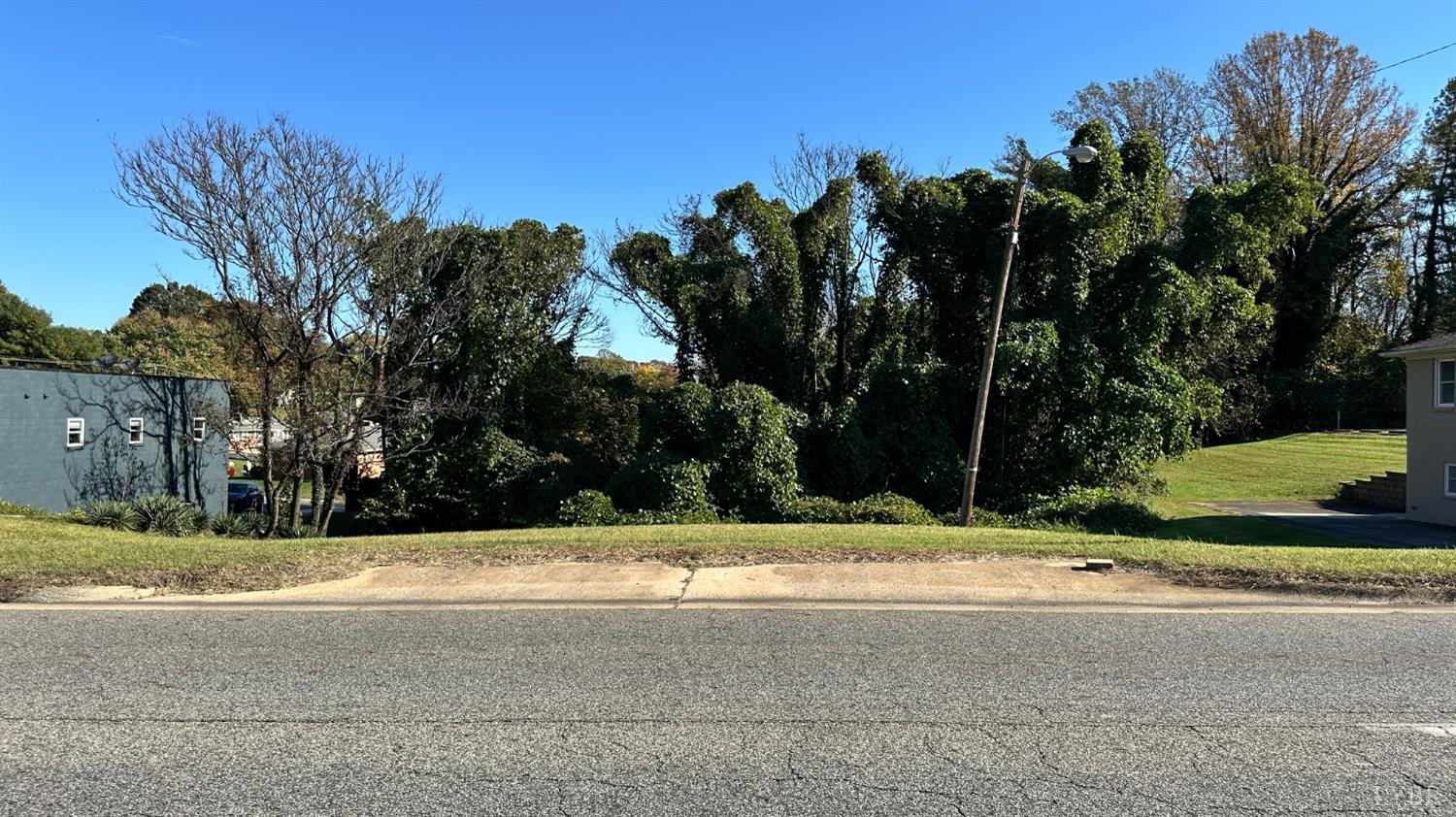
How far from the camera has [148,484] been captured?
26.4 meters

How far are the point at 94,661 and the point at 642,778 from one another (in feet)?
13.3

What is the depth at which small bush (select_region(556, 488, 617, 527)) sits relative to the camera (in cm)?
1720

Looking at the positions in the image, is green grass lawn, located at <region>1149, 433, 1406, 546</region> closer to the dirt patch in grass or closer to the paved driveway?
the paved driveway

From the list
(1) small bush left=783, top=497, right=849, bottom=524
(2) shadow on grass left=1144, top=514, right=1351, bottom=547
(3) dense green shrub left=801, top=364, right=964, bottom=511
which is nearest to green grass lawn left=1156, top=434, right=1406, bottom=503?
(2) shadow on grass left=1144, top=514, right=1351, bottom=547

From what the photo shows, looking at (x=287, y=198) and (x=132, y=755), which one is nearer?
(x=132, y=755)

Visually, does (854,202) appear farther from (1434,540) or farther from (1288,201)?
(1434,540)

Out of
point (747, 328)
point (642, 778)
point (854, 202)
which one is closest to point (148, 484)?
point (747, 328)

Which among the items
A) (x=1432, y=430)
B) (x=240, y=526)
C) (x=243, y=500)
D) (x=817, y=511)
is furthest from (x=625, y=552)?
(x=243, y=500)

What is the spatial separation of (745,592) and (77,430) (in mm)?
24981

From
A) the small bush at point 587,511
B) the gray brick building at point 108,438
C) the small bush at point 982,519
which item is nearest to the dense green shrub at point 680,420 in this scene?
the small bush at point 587,511

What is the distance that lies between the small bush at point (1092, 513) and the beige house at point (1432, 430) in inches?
333

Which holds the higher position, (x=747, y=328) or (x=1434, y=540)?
(x=747, y=328)

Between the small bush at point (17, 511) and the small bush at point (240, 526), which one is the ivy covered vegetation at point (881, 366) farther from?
the small bush at point (17, 511)

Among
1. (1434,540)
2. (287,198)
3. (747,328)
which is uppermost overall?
(287,198)
